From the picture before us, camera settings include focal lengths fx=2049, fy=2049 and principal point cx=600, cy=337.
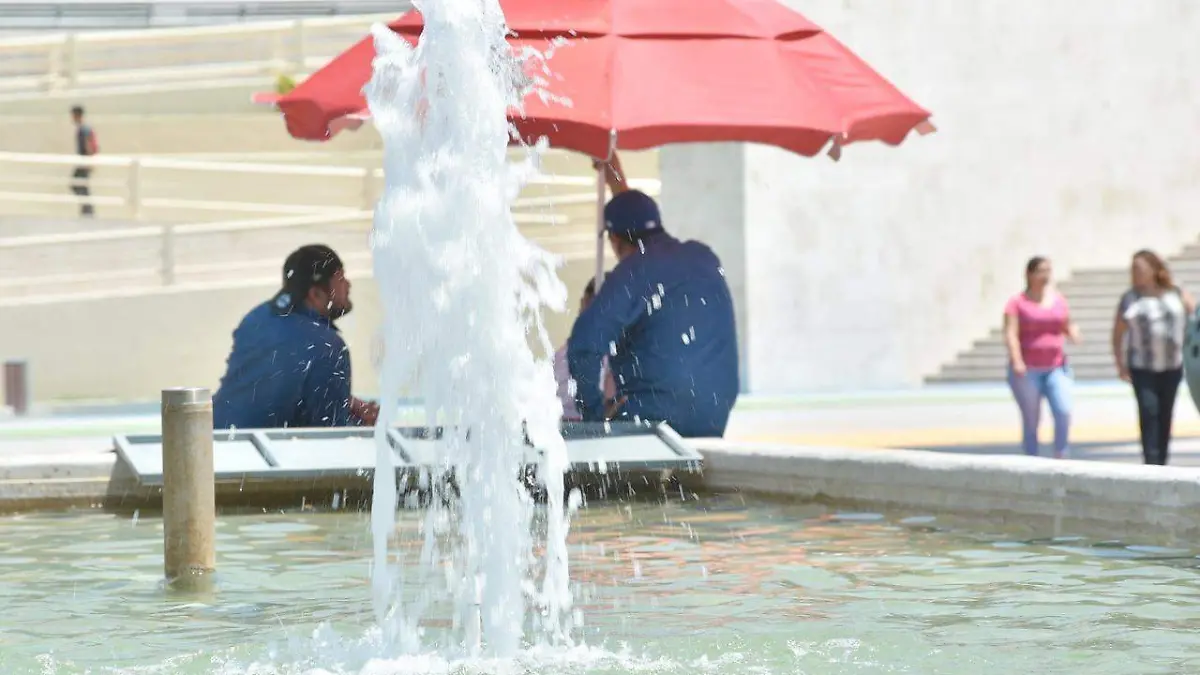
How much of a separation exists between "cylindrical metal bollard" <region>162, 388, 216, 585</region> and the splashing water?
3.46 feet

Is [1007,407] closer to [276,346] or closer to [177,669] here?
[276,346]

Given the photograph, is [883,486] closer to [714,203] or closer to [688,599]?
[688,599]

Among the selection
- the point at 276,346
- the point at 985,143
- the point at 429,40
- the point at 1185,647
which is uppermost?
the point at 985,143

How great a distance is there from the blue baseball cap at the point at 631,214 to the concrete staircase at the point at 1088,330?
51.3ft

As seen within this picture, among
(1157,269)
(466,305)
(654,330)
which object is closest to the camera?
(466,305)

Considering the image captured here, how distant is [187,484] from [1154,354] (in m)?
7.70

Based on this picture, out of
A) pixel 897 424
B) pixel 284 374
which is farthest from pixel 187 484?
pixel 897 424

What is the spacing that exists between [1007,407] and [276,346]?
12.7m

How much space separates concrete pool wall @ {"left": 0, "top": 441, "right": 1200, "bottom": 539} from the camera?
762 cm

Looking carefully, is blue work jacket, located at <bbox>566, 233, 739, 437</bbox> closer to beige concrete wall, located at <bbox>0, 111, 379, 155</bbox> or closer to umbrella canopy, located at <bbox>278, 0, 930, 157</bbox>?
umbrella canopy, located at <bbox>278, 0, 930, 157</bbox>

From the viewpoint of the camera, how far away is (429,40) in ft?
21.2

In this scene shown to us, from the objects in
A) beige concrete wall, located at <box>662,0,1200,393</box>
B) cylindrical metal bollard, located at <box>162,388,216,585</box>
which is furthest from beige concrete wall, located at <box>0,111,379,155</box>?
cylindrical metal bollard, located at <box>162,388,216,585</box>

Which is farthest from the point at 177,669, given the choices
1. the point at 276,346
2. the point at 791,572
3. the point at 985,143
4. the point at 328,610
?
the point at 985,143

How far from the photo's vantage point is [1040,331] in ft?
45.5
